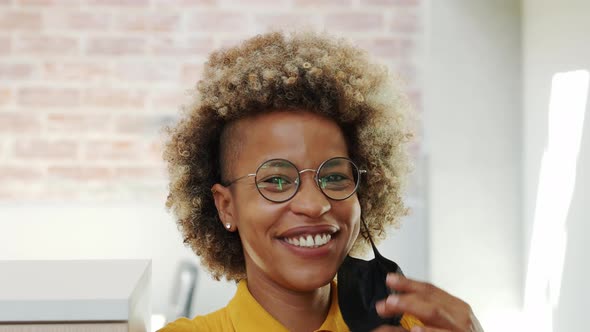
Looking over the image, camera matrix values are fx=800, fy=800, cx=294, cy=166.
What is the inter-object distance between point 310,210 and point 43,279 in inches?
14.7

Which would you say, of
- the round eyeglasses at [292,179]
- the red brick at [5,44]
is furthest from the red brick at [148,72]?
the round eyeglasses at [292,179]

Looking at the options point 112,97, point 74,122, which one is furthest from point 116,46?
point 74,122

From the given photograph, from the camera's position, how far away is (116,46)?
2.43 meters

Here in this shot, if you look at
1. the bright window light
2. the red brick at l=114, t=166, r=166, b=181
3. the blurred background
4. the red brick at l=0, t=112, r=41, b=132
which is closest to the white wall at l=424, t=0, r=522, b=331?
the blurred background

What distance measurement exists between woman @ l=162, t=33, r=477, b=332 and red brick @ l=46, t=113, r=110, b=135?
110cm

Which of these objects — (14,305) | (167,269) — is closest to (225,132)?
(14,305)

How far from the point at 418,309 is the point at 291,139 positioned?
0.32 m

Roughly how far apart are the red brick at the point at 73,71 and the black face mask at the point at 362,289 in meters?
1.44

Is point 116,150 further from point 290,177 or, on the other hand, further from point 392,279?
point 392,279

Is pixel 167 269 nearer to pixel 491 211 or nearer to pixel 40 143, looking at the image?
pixel 40 143

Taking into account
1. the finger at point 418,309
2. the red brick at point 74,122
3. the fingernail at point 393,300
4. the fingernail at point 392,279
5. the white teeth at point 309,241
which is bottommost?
the finger at point 418,309

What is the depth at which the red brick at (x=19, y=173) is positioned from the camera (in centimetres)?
241

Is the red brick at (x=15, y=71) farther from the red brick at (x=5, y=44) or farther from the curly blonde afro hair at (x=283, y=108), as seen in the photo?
the curly blonde afro hair at (x=283, y=108)

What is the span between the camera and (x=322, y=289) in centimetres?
128
